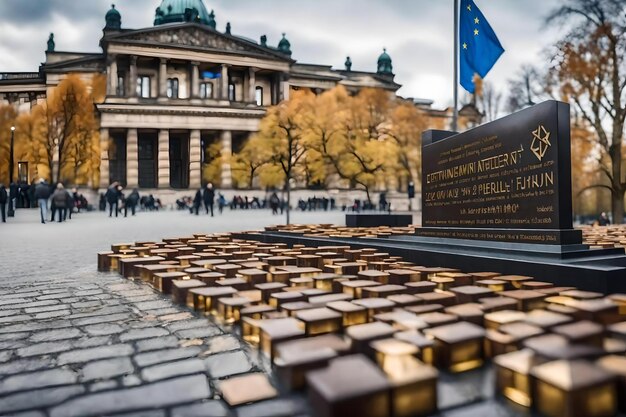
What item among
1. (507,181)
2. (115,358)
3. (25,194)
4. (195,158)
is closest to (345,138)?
(25,194)

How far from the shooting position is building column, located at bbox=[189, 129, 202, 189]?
57.8 metres

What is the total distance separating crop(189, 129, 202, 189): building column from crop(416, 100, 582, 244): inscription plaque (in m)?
52.2

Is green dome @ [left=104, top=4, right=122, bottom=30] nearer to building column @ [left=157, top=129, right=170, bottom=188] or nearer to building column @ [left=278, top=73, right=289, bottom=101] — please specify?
building column @ [left=157, top=129, right=170, bottom=188]

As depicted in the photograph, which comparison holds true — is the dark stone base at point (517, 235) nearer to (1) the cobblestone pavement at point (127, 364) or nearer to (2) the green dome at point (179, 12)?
(1) the cobblestone pavement at point (127, 364)

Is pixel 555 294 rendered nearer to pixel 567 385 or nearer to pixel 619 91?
pixel 567 385

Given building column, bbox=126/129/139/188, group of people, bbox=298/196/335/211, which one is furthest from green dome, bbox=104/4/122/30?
group of people, bbox=298/196/335/211

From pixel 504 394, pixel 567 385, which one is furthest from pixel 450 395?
pixel 567 385

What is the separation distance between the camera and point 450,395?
91.9 inches

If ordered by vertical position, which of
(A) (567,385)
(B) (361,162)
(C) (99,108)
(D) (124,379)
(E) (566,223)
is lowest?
(D) (124,379)

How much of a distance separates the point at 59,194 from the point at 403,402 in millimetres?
25519

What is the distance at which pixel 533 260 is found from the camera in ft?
16.9

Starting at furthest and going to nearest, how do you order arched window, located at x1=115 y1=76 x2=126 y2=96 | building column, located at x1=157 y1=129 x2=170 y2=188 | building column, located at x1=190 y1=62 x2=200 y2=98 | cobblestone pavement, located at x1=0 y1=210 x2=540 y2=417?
arched window, located at x1=115 y1=76 x2=126 y2=96 < building column, located at x1=190 y1=62 x2=200 y2=98 < building column, located at x1=157 y1=129 x2=170 y2=188 < cobblestone pavement, located at x1=0 y1=210 x2=540 y2=417

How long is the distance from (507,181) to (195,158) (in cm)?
Answer: 5447

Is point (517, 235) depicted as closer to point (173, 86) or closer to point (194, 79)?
point (194, 79)
